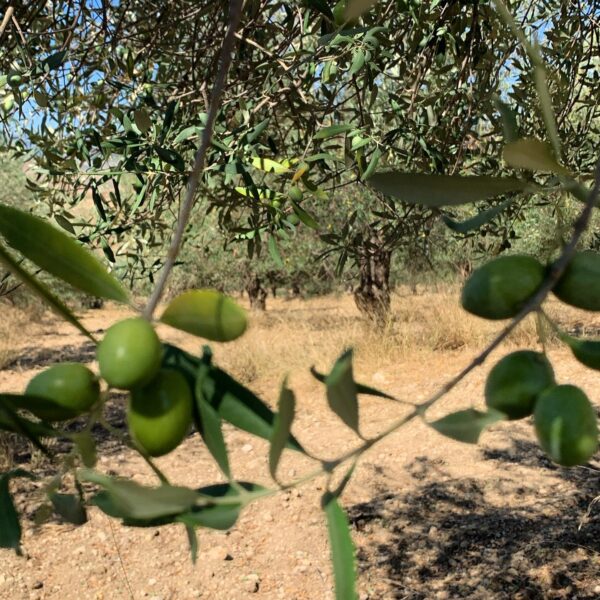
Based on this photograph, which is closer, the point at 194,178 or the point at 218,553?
the point at 194,178

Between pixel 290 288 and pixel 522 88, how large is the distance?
43.3ft

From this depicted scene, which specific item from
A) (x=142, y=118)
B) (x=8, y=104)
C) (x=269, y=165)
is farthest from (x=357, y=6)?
(x=8, y=104)

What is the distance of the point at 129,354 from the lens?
31 centimetres

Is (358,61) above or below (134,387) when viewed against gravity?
above

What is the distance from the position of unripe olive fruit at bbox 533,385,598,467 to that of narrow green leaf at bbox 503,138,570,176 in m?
0.12

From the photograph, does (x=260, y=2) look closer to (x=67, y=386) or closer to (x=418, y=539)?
(x=67, y=386)

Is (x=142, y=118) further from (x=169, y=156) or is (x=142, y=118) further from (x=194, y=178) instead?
(x=194, y=178)

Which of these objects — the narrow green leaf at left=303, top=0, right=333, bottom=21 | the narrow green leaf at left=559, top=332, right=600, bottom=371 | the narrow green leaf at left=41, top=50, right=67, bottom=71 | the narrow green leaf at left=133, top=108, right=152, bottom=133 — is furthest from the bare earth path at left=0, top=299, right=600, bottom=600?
the narrow green leaf at left=559, top=332, right=600, bottom=371

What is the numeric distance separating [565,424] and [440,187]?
143 mm

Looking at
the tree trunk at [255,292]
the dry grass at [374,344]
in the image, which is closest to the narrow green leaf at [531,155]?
the dry grass at [374,344]

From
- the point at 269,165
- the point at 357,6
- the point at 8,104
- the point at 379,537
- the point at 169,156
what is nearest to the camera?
the point at 357,6

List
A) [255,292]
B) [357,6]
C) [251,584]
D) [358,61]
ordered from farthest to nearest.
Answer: [255,292] → [251,584] → [358,61] → [357,6]

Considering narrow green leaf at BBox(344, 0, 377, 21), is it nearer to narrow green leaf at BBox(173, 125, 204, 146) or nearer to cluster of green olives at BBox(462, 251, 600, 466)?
cluster of green olives at BBox(462, 251, 600, 466)

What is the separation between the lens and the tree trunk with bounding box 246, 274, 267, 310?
1264 centimetres
